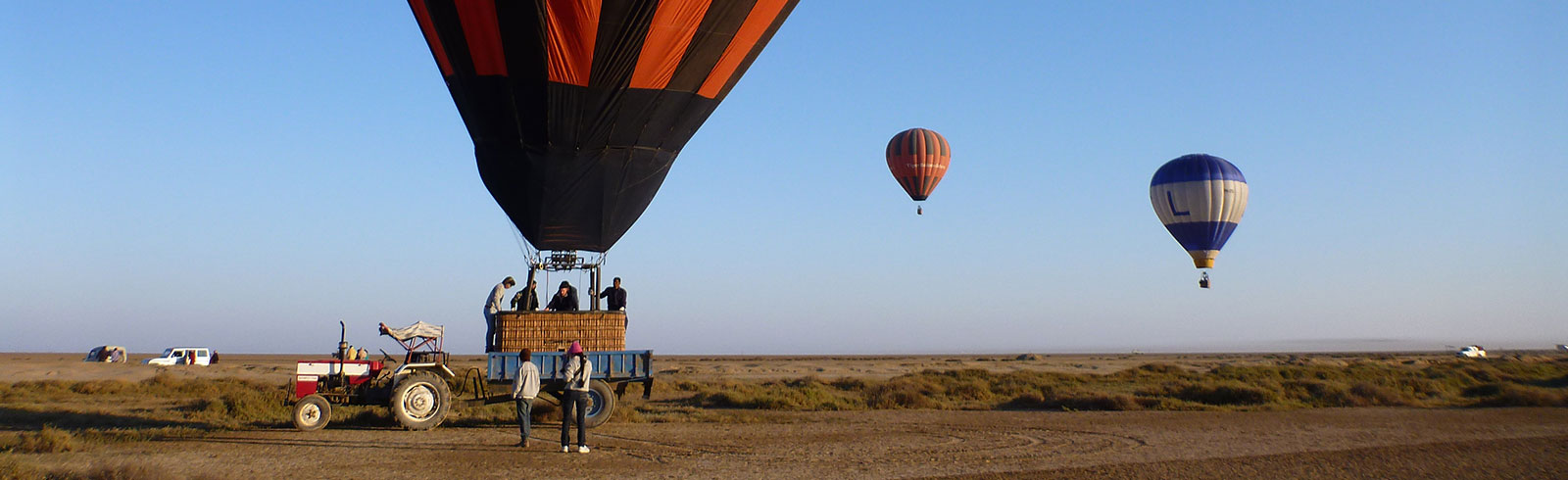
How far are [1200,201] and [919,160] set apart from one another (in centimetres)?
930

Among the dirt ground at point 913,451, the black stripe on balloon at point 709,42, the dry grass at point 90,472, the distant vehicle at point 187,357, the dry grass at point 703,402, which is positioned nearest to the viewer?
the dry grass at point 90,472

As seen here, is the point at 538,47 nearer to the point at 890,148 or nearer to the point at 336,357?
the point at 336,357

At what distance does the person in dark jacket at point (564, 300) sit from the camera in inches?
625

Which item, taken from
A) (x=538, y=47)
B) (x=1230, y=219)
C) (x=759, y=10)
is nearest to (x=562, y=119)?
(x=538, y=47)

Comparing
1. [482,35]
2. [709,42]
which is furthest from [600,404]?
[709,42]

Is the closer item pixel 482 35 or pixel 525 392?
pixel 525 392

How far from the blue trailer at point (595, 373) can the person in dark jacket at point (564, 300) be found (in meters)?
1.01

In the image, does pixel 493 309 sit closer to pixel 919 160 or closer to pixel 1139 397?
pixel 1139 397

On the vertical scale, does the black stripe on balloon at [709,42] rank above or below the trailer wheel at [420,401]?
above

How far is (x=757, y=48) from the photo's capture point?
1828 centimetres

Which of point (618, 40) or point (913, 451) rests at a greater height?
point (618, 40)

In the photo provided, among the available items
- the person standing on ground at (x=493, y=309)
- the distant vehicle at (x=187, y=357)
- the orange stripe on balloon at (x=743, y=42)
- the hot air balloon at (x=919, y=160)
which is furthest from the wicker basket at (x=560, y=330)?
the distant vehicle at (x=187, y=357)

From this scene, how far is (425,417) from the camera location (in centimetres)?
1456

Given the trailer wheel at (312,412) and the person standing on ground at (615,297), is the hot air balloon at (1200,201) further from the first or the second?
the trailer wheel at (312,412)
